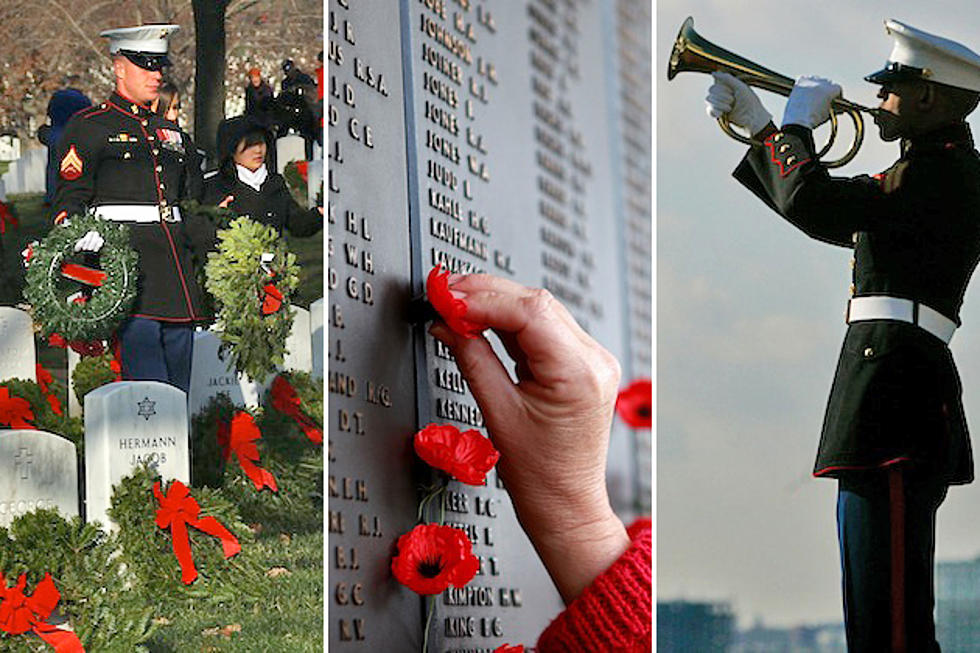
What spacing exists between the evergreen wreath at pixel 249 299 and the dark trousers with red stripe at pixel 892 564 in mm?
772

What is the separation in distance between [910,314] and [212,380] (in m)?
0.88

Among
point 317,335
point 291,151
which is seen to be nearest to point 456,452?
point 317,335

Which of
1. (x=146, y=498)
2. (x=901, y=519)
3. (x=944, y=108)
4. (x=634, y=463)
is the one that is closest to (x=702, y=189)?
(x=944, y=108)

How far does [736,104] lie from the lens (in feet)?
5.67

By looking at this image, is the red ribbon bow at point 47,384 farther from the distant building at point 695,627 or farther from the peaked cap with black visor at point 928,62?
the peaked cap with black visor at point 928,62

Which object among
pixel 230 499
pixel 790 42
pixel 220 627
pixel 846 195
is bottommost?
pixel 220 627

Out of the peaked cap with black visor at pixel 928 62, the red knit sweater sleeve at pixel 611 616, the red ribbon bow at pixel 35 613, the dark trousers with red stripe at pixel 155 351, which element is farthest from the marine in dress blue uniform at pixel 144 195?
the peaked cap with black visor at pixel 928 62

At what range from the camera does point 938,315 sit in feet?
5.42

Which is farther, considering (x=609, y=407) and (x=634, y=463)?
(x=634, y=463)

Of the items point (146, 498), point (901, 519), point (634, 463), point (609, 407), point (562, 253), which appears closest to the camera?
point (901, 519)

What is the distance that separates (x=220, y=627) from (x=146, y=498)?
19cm

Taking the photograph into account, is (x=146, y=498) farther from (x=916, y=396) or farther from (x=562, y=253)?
(x=562, y=253)

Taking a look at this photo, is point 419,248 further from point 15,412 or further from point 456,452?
point 15,412

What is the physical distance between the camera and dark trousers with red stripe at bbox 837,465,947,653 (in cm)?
162
